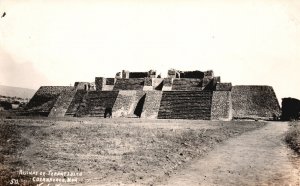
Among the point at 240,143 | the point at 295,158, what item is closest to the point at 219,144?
Answer: the point at 240,143

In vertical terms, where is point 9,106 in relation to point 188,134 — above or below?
below

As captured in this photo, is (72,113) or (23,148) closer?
(23,148)

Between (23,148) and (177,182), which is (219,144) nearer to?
(177,182)

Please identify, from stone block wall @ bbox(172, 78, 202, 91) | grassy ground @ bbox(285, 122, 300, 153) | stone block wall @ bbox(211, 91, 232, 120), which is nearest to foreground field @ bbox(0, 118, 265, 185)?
grassy ground @ bbox(285, 122, 300, 153)

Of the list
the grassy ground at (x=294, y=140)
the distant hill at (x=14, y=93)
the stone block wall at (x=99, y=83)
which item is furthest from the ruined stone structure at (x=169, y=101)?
the distant hill at (x=14, y=93)

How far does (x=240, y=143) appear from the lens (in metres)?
13.0

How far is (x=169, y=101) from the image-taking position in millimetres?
25547

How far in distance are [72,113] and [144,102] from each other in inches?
243

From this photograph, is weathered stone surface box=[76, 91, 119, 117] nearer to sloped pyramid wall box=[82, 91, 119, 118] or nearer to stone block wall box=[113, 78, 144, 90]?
sloped pyramid wall box=[82, 91, 119, 118]

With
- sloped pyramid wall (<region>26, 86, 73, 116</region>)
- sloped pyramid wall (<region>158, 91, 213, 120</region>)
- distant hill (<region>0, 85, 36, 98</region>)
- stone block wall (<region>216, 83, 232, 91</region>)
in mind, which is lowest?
distant hill (<region>0, 85, 36, 98</region>)

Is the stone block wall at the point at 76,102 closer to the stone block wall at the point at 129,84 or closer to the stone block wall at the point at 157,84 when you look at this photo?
the stone block wall at the point at 129,84

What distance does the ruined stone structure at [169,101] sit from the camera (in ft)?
79.0

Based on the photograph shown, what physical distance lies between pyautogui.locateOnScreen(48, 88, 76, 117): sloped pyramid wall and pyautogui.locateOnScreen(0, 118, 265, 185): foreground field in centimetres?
946

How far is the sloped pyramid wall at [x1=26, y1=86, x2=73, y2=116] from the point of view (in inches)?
1131
